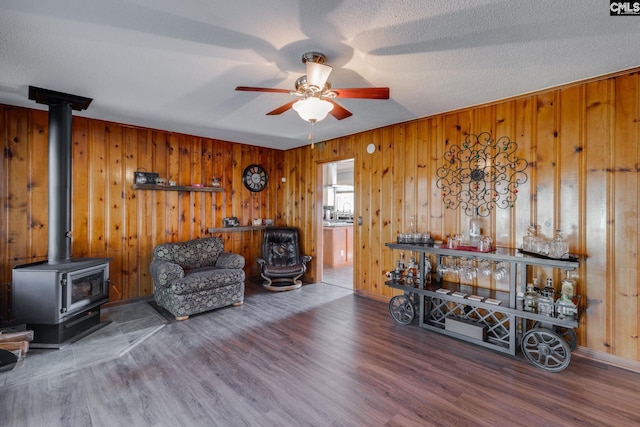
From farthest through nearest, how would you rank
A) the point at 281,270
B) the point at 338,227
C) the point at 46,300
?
the point at 338,227
the point at 281,270
the point at 46,300

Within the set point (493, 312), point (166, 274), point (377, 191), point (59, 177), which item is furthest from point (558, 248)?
point (59, 177)

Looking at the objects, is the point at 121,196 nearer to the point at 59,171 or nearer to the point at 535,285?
the point at 59,171

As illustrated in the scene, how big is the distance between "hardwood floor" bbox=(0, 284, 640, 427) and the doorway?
233 centimetres

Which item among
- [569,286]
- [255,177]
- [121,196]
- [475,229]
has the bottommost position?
[569,286]

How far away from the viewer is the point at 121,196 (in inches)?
162

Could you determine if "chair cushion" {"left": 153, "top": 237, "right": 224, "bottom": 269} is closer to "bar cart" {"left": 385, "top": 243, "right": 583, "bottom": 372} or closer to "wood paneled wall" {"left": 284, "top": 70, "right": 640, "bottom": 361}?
"bar cart" {"left": 385, "top": 243, "right": 583, "bottom": 372}

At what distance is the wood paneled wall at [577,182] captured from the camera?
249cm

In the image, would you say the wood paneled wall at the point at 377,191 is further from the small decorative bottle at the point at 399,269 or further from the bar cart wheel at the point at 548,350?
the bar cart wheel at the point at 548,350

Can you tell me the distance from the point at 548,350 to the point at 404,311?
53.3 inches

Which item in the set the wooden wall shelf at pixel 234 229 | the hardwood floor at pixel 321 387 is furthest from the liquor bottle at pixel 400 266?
the wooden wall shelf at pixel 234 229

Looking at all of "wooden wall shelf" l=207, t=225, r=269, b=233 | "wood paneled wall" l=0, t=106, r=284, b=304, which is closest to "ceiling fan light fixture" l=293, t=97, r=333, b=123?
"wood paneled wall" l=0, t=106, r=284, b=304

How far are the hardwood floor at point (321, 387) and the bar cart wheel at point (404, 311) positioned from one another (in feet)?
0.87

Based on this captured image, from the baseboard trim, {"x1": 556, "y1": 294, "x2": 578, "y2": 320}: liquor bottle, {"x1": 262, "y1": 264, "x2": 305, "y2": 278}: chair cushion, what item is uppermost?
{"x1": 556, "y1": 294, "x2": 578, "y2": 320}: liquor bottle

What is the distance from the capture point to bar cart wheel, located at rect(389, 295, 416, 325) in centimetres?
341
